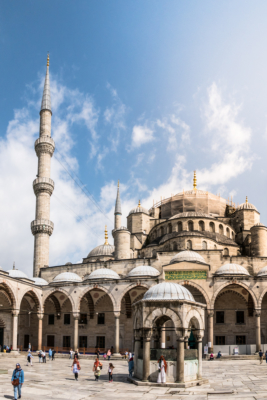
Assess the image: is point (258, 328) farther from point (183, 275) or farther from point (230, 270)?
point (183, 275)

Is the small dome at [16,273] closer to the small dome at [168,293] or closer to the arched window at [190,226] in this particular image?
the arched window at [190,226]

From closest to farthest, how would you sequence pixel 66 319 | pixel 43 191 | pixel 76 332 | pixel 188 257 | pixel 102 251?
pixel 188 257 < pixel 76 332 < pixel 66 319 < pixel 43 191 < pixel 102 251

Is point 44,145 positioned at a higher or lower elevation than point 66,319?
higher

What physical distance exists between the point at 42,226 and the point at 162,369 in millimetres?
22658

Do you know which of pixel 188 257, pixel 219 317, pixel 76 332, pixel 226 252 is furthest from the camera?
pixel 226 252

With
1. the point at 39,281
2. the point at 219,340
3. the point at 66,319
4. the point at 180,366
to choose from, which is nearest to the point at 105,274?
the point at 66,319

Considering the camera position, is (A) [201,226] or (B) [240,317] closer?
(B) [240,317]

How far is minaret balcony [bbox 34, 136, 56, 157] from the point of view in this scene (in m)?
36.4

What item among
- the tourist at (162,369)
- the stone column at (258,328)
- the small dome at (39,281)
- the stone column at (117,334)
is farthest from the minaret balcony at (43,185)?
the tourist at (162,369)

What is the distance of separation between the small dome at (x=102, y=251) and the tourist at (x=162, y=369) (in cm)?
2544

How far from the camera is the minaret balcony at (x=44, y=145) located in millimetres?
36375

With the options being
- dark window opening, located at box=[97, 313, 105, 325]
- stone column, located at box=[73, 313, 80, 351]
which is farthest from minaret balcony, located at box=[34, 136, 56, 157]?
stone column, located at box=[73, 313, 80, 351]

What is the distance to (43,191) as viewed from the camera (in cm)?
3512

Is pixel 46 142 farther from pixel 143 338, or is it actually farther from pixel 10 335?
pixel 143 338
